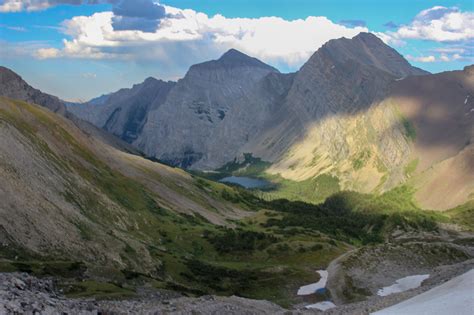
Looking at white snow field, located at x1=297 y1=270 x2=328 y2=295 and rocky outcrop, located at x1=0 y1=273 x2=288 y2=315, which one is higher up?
rocky outcrop, located at x1=0 y1=273 x2=288 y2=315

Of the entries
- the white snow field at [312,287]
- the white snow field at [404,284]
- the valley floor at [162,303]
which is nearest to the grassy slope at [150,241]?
the white snow field at [312,287]

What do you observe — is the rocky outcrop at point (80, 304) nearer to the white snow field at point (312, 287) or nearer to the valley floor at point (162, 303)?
the valley floor at point (162, 303)

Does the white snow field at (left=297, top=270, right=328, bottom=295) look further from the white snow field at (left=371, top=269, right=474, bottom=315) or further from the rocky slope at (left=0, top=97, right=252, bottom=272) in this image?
the white snow field at (left=371, top=269, right=474, bottom=315)

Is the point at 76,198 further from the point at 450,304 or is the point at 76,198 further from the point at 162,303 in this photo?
the point at 450,304

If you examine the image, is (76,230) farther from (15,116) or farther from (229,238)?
(15,116)

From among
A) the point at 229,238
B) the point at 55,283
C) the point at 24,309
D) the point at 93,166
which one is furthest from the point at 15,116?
the point at 24,309

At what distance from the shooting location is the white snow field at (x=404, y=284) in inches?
2843

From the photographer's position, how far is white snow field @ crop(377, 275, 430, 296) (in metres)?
72.2

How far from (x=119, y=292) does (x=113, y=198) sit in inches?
3104

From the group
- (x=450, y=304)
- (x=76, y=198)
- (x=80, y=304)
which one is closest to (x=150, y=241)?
(x=76, y=198)

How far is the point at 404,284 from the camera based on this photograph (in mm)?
75188

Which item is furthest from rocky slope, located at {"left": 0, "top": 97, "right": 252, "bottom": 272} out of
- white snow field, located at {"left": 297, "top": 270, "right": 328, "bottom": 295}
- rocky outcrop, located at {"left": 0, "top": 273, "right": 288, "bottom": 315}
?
rocky outcrop, located at {"left": 0, "top": 273, "right": 288, "bottom": 315}

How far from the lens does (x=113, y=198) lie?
419 feet

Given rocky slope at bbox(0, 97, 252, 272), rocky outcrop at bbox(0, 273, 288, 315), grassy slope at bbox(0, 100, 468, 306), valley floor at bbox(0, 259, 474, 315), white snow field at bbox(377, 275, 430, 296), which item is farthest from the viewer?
rocky slope at bbox(0, 97, 252, 272)
